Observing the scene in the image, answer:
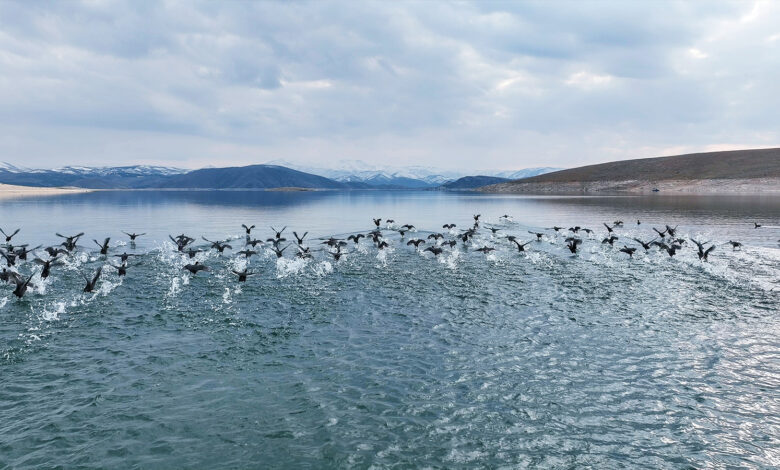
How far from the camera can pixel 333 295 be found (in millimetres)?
24203

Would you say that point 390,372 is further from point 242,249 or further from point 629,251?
point 242,249

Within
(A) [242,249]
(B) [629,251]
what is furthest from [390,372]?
(A) [242,249]

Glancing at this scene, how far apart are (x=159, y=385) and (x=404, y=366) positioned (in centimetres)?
773

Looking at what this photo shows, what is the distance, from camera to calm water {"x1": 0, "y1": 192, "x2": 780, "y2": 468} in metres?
10.5

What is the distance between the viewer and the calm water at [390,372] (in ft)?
34.5

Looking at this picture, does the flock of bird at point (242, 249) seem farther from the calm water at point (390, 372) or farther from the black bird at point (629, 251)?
the calm water at point (390, 372)

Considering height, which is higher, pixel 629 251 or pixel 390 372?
pixel 629 251

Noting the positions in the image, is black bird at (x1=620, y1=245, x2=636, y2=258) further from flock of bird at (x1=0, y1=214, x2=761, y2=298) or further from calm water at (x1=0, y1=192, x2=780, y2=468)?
calm water at (x1=0, y1=192, x2=780, y2=468)

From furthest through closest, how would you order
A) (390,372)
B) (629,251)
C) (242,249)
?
1. (242,249)
2. (629,251)
3. (390,372)

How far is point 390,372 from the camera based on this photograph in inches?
571

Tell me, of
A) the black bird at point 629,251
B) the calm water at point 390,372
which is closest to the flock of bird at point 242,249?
the black bird at point 629,251

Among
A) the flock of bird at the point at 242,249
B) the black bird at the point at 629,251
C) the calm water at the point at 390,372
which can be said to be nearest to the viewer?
the calm water at the point at 390,372

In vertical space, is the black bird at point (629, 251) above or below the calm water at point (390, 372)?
above

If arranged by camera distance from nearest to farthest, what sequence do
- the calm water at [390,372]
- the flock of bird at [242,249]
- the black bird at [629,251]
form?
the calm water at [390,372], the flock of bird at [242,249], the black bird at [629,251]
